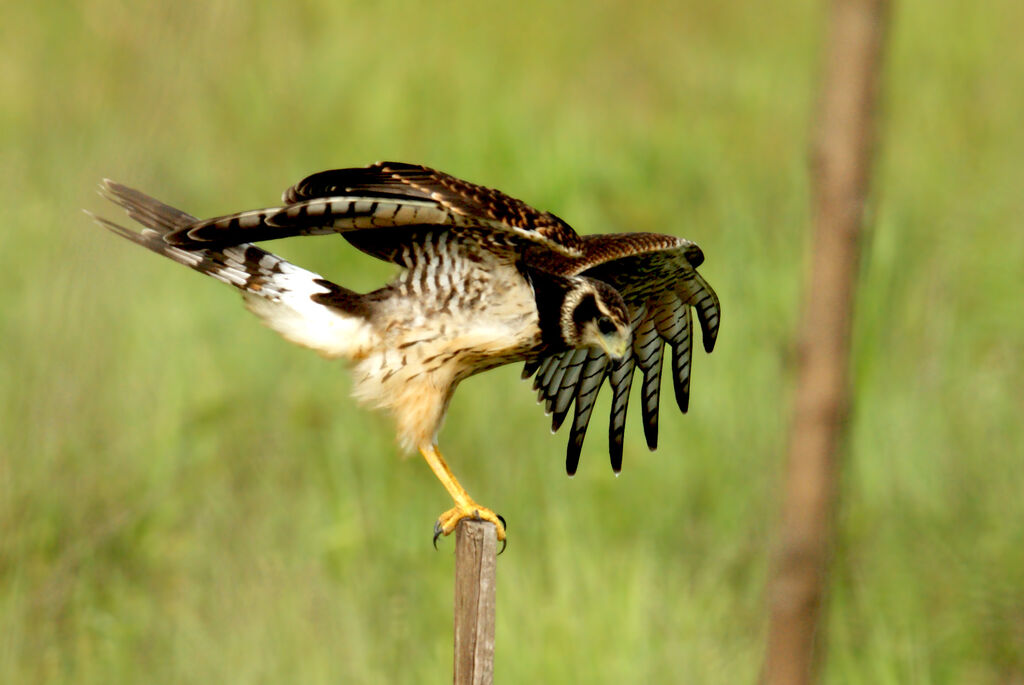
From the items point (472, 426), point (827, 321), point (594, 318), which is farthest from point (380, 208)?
point (472, 426)

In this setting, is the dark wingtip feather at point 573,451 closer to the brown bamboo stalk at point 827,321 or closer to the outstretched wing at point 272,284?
the outstretched wing at point 272,284

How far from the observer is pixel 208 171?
787cm

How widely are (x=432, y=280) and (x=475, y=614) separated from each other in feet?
2.80

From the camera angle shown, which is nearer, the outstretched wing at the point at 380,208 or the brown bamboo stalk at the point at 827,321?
the brown bamboo stalk at the point at 827,321

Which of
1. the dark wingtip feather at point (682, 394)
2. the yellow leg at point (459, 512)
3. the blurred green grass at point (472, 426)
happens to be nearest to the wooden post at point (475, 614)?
the yellow leg at point (459, 512)

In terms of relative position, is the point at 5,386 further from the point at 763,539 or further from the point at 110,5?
the point at 110,5

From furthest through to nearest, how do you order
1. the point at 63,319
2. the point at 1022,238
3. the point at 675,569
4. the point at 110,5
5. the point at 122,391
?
the point at 110,5 < the point at 1022,238 < the point at 122,391 < the point at 675,569 < the point at 63,319

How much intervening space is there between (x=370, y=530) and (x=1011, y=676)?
2475mm

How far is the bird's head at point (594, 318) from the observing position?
3135mm

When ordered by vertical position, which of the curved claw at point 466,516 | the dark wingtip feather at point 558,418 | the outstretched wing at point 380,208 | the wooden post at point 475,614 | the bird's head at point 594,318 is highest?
the outstretched wing at point 380,208

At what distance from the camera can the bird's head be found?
3.13 metres

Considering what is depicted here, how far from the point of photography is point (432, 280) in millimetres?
3150

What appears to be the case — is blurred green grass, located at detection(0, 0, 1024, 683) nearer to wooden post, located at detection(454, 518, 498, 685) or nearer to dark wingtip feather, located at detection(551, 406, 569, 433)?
dark wingtip feather, located at detection(551, 406, 569, 433)

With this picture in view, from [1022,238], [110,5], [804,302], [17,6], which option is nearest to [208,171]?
[110,5]
